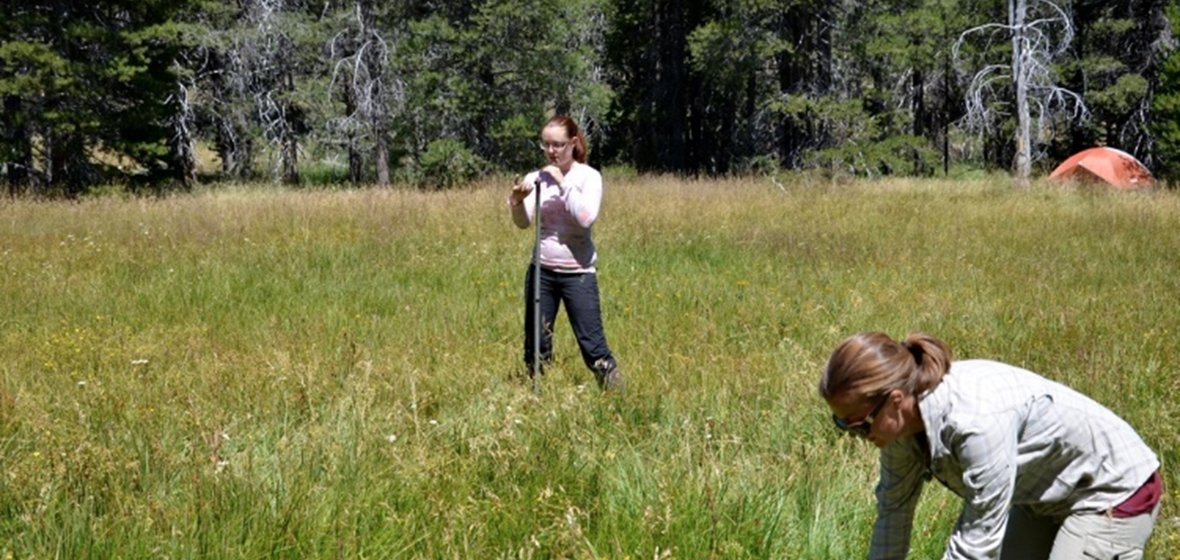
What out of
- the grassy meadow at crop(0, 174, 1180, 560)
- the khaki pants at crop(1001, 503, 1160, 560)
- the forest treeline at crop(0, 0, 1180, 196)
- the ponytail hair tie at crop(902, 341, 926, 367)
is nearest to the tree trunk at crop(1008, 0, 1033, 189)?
the forest treeline at crop(0, 0, 1180, 196)

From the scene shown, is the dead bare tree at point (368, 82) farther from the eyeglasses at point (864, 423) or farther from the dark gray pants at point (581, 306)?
the eyeglasses at point (864, 423)

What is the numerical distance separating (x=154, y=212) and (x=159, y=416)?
9010 mm

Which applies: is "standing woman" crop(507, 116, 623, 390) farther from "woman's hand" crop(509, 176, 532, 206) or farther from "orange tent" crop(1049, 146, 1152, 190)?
"orange tent" crop(1049, 146, 1152, 190)

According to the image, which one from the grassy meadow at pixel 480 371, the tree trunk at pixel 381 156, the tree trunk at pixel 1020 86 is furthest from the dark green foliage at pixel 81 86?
the tree trunk at pixel 1020 86

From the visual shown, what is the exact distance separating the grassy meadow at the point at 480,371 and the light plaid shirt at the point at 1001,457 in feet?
2.05

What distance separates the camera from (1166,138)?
21.3m

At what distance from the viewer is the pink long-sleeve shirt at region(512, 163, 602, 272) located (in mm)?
4969

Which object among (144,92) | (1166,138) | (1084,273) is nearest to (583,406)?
(1084,273)

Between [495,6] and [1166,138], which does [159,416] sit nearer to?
[495,6]

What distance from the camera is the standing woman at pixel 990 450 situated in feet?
6.86

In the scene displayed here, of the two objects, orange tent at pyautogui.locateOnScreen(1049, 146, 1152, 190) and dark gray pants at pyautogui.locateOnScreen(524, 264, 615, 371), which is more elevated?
orange tent at pyautogui.locateOnScreen(1049, 146, 1152, 190)

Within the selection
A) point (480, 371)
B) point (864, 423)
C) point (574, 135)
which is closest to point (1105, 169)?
point (574, 135)

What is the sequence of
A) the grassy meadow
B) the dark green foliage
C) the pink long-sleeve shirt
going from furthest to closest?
the dark green foliage, the pink long-sleeve shirt, the grassy meadow

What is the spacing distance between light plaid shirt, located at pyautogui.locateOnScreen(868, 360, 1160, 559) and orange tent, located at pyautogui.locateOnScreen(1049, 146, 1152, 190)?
66.2 feet
